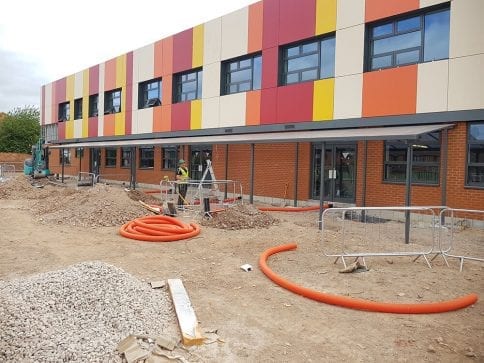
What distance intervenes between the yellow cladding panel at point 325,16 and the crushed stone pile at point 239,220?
23.0ft

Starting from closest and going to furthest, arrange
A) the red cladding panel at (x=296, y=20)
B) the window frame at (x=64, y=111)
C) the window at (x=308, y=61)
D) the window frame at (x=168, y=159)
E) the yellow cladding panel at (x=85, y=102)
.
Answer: the window at (x=308, y=61), the red cladding panel at (x=296, y=20), the window frame at (x=168, y=159), the yellow cladding panel at (x=85, y=102), the window frame at (x=64, y=111)

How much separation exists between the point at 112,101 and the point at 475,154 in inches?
862

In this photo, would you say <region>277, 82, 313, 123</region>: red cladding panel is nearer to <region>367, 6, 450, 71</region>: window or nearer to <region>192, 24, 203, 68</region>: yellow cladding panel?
<region>367, 6, 450, 71</region>: window

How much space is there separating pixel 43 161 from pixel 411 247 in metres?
26.4

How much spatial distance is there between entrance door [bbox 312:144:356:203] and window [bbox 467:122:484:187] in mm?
3625

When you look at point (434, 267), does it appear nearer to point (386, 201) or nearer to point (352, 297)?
point (352, 297)

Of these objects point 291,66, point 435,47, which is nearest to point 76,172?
point 291,66

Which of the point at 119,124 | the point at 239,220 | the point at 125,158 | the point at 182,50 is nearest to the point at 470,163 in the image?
the point at 239,220

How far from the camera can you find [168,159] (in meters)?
21.6

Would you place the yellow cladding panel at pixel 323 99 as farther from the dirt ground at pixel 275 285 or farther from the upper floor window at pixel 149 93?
the upper floor window at pixel 149 93

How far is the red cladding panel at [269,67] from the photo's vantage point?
1554 cm

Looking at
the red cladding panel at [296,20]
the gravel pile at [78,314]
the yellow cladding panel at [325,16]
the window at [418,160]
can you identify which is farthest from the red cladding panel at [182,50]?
the gravel pile at [78,314]

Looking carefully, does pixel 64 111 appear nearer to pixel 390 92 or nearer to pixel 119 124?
pixel 119 124

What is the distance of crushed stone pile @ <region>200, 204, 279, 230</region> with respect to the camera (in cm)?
1045
